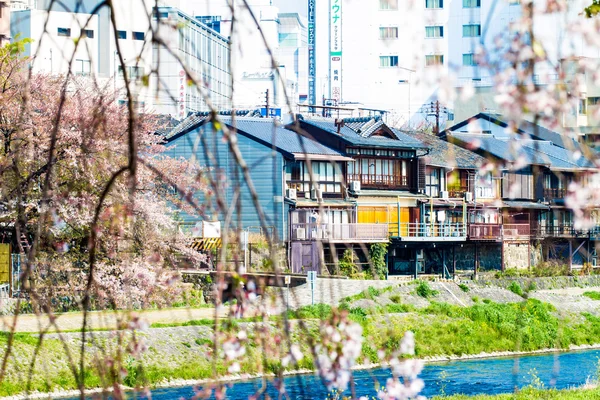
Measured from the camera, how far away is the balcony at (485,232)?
37.2m

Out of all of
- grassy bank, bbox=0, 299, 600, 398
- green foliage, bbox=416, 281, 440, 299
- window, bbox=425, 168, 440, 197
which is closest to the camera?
grassy bank, bbox=0, 299, 600, 398

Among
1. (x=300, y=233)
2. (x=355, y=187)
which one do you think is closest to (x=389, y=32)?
(x=300, y=233)

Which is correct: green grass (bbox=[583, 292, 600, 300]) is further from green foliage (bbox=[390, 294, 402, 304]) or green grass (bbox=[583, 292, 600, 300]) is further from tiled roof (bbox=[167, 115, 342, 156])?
tiled roof (bbox=[167, 115, 342, 156])

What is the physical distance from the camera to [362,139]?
34.8 meters

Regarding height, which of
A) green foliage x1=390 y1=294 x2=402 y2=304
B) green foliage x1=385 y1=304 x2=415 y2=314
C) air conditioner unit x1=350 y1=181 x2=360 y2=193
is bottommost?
green foliage x1=385 y1=304 x2=415 y2=314

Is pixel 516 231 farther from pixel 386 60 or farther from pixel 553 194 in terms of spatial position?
pixel 386 60

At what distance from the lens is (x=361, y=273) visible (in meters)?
31.6

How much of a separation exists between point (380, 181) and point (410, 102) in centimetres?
2023

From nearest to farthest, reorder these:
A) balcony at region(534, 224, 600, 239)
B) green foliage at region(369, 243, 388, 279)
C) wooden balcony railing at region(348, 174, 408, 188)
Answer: green foliage at region(369, 243, 388, 279), wooden balcony railing at region(348, 174, 408, 188), balcony at region(534, 224, 600, 239)

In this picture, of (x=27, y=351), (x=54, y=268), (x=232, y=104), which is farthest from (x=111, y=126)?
(x=232, y=104)

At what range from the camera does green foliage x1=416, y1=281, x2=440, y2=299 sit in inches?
1123

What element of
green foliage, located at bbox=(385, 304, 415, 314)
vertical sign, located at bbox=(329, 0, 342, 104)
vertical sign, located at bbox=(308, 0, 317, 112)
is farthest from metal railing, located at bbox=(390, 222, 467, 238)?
vertical sign, located at bbox=(308, 0, 317, 112)

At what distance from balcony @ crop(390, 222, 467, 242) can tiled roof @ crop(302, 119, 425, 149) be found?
2923 mm

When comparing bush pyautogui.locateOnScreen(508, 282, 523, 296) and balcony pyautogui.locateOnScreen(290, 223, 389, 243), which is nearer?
bush pyautogui.locateOnScreen(508, 282, 523, 296)
